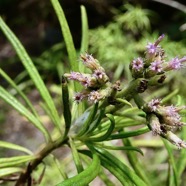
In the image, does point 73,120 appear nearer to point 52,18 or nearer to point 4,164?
point 4,164

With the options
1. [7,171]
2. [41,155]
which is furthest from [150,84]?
→ [7,171]

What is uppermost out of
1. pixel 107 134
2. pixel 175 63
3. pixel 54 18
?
pixel 175 63

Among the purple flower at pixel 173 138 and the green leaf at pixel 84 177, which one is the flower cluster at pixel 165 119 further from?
the green leaf at pixel 84 177

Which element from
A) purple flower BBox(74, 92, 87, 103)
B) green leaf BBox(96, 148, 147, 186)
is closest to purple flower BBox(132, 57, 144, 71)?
purple flower BBox(74, 92, 87, 103)

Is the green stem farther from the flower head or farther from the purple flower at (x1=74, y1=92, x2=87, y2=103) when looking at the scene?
the flower head

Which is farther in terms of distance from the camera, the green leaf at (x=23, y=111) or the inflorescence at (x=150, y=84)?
the green leaf at (x=23, y=111)

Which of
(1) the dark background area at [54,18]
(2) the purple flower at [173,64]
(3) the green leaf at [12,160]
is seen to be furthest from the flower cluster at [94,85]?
(1) the dark background area at [54,18]

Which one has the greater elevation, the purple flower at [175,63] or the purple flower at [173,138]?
the purple flower at [175,63]

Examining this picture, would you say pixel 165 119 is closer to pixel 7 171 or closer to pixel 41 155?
pixel 41 155
